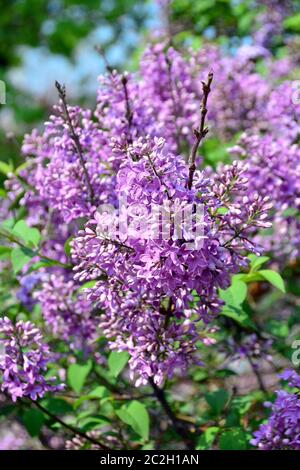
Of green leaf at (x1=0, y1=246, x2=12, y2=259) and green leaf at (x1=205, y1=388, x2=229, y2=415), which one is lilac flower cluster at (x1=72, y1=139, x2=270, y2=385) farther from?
green leaf at (x1=0, y1=246, x2=12, y2=259)

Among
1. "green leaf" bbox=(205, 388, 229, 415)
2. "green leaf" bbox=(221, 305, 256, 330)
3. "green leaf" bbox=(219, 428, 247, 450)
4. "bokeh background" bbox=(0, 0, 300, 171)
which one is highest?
"bokeh background" bbox=(0, 0, 300, 171)

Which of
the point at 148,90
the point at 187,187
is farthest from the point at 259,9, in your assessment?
the point at 187,187

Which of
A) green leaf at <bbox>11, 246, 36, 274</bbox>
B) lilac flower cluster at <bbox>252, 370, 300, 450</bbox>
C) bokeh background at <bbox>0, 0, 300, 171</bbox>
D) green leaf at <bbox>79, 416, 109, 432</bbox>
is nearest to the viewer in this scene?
lilac flower cluster at <bbox>252, 370, 300, 450</bbox>

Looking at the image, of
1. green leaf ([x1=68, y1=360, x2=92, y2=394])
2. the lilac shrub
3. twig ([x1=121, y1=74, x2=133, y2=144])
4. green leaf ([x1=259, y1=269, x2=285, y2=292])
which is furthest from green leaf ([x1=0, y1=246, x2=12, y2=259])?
green leaf ([x1=259, y1=269, x2=285, y2=292])

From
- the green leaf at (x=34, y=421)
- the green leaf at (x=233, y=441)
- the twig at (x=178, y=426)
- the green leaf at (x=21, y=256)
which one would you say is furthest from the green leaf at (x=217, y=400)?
the green leaf at (x=21, y=256)

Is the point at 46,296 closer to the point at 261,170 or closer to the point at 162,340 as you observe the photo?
the point at 162,340
